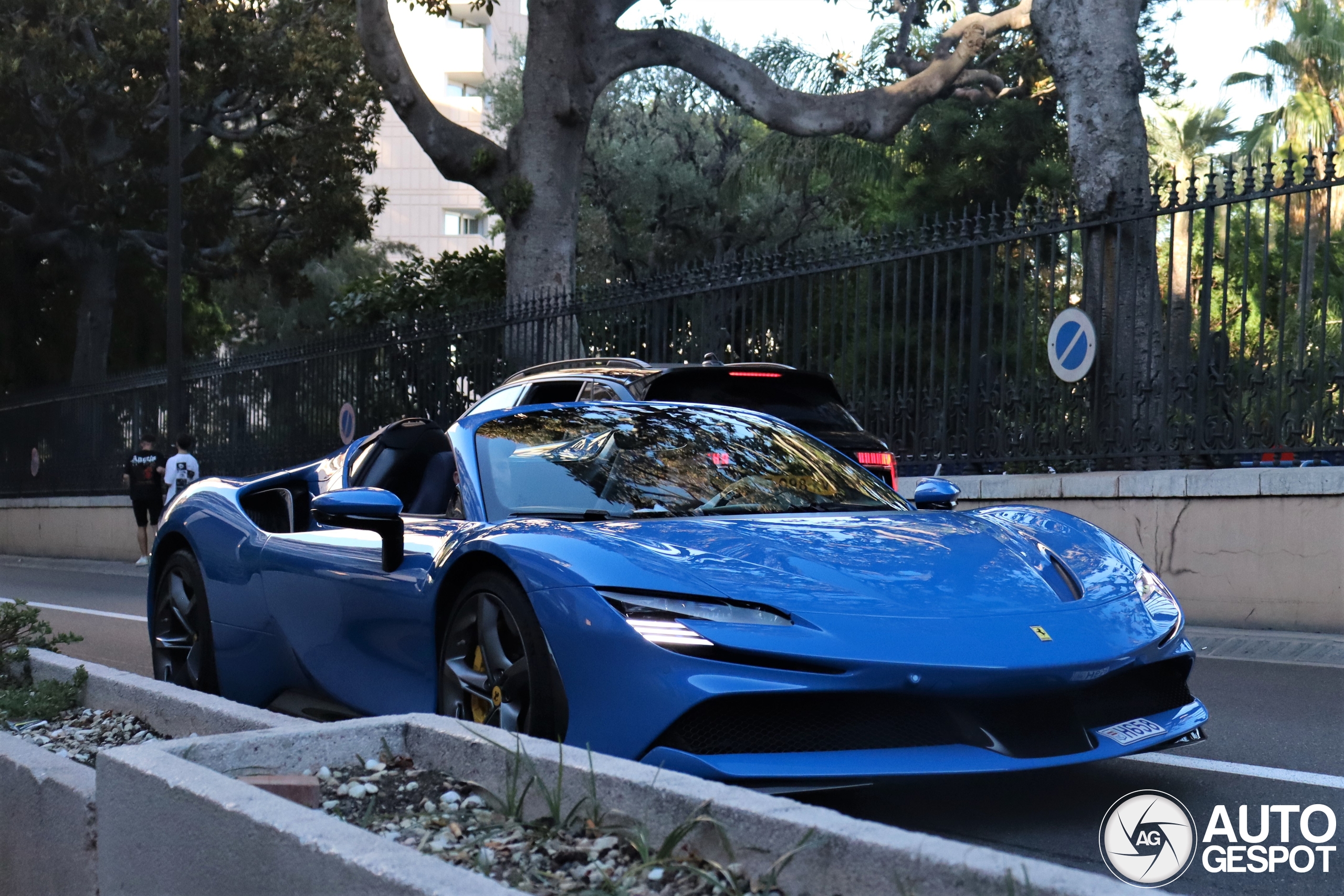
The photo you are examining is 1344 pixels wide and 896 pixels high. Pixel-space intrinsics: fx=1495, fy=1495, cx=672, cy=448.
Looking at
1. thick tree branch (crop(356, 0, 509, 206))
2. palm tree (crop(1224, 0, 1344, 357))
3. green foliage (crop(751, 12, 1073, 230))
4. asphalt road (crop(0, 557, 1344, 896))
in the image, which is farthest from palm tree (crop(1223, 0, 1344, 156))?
asphalt road (crop(0, 557, 1344, 896))

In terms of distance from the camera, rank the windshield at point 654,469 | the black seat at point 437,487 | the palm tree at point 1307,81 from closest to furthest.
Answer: the windshield at point 654,469 → the black seat at point 437,487 → the palm tree at point 1307,81

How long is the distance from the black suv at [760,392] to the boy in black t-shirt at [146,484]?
12358mm

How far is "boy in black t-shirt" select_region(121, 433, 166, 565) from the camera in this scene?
2048 centimetres

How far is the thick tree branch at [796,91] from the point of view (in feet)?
57.9

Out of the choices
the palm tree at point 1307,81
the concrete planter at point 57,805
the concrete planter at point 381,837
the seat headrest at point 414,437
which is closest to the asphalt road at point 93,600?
the seat headrest at point 414,437

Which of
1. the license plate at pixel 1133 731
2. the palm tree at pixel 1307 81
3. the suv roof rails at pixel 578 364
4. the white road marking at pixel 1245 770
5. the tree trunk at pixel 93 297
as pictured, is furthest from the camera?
the palm tree at pixel 1307 81

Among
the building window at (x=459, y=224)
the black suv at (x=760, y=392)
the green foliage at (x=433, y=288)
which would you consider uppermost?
the building window at (x=459, y=224)

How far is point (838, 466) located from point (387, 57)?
13587 millimetres

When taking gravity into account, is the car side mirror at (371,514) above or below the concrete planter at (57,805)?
above

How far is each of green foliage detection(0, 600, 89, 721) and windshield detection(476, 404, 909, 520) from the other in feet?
4.89

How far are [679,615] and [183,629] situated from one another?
331 centimetres

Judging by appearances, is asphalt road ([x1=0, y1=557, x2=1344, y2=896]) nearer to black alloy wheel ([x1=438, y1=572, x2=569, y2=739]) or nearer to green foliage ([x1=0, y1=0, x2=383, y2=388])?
black alloy wheel ([x1=438, y1=572, x2=569, y2=739])

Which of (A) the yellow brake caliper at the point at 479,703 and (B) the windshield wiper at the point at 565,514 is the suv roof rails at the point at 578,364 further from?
(A) the yellow brake caliper at the point at 479,703

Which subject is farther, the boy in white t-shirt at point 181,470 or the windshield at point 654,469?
the boy in white t-shirt at point 181,470
